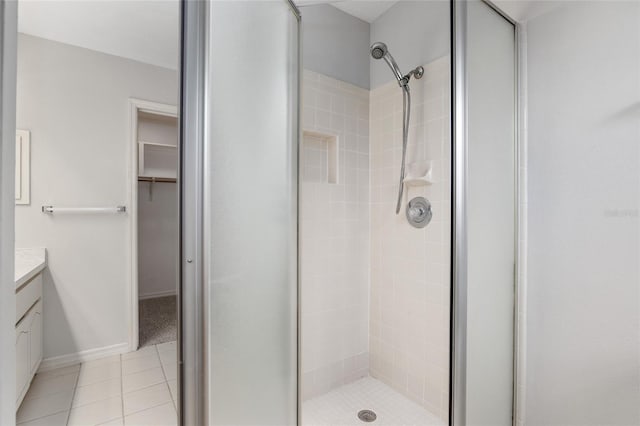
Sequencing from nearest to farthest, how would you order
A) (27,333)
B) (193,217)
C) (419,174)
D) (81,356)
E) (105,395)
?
(193,217), (27,333), (419,174), (105,395), (81,356)

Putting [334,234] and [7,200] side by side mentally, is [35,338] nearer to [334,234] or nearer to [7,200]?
[7,200]

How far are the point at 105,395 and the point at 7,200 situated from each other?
1655mm

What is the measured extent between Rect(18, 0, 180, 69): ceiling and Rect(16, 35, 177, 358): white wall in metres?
0.07

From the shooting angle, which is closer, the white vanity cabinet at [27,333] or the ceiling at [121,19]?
the white vanity cabinet at [27,333]

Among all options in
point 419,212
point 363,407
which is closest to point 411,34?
point 419,212

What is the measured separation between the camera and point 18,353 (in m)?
1.14

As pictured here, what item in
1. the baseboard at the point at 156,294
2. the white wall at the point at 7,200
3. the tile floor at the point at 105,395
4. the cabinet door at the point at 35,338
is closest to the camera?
the white wall at the point at 7,200

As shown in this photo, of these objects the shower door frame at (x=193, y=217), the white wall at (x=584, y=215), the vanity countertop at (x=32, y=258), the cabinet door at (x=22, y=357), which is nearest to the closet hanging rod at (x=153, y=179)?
the vanity countertop at (x=32, y=258)

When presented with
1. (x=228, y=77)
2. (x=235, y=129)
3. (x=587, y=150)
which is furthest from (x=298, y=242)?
(x=587, y=150)

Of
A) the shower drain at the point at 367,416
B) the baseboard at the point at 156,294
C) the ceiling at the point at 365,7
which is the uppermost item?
the ceiling at the point at 365,7

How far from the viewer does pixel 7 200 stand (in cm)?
47

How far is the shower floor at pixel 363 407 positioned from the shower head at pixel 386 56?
1.69 metres

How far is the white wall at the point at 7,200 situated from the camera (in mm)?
459

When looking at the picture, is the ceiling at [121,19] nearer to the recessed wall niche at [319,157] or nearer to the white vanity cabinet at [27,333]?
the recessed wall niche at [319,157]
